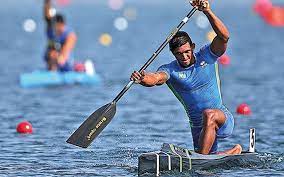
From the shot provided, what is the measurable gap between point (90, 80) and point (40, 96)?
264 centimetres

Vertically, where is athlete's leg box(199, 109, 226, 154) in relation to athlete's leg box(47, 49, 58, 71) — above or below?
below

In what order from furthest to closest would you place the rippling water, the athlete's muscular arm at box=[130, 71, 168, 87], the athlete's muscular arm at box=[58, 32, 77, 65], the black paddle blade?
the athlete's muscular arm at box=[58, 32, 77, 65], the rippling water, the black paddle blade, the athlete's muscular arm at box=[130, 71, 168, 87]

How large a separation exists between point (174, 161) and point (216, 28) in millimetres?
1841

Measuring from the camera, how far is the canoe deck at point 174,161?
13586 millimetres

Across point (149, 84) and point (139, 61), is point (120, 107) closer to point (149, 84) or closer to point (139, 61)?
point (149, 84)

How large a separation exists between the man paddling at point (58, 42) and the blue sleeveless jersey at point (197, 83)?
1192 cm

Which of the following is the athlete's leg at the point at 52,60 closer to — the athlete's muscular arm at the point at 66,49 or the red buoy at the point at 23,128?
the athlete's muscular arm at the point at 66,49

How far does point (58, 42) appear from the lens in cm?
2642

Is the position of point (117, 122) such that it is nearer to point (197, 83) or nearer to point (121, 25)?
point (197, 83)

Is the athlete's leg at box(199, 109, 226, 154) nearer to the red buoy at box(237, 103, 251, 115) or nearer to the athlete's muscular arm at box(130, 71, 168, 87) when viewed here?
the athlete's muscular arm at box(130, 71, 168, 87)

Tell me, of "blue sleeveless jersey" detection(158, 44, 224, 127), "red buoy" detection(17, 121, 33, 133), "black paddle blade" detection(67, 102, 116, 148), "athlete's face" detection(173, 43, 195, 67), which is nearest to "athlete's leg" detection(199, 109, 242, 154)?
"blue sleeveless jersey" detection(158, 44, 224, 127)

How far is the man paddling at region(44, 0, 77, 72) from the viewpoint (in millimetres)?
26172

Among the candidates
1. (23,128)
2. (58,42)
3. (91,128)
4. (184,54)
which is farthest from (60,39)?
(184,54)

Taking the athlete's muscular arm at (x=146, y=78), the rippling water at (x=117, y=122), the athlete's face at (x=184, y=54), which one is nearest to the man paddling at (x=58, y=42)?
the rippling water at (x=117, y=122)
